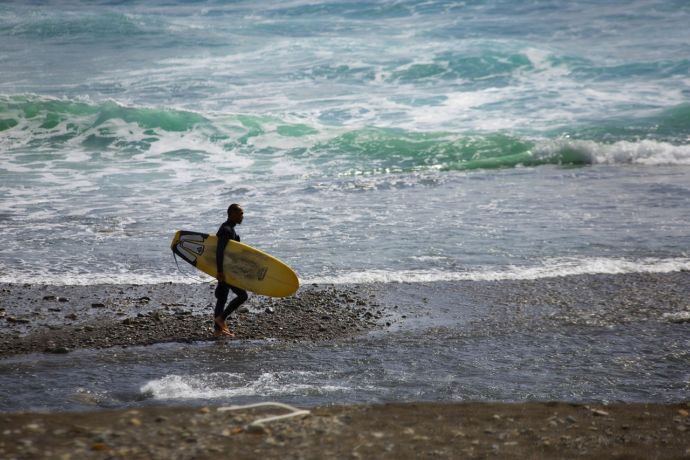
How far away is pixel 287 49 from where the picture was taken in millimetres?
34250

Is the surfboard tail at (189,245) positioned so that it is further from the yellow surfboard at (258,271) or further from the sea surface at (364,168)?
the sea surface at (364,168)

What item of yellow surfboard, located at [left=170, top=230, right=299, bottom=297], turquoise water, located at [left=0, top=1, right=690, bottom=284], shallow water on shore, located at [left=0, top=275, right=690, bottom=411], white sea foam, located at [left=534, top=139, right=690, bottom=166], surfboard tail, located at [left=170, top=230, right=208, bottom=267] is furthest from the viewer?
white sea foam, located at [left=534, top=139, right=690, bottom=166]

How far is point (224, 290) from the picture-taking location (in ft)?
30.0

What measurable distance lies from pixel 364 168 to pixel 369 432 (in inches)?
504

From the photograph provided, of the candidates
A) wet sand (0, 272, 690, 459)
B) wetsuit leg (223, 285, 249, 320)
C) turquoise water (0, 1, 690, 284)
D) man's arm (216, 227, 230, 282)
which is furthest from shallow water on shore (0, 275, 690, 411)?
turquoise water (0, 1, 690, 284)

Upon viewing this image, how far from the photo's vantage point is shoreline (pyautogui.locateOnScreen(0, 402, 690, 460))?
6148mm

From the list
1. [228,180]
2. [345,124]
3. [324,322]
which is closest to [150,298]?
[324,322]

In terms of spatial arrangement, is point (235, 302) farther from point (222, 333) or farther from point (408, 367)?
point (408, 367)

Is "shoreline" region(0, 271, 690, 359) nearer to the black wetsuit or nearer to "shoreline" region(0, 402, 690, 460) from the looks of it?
the black wetsuit

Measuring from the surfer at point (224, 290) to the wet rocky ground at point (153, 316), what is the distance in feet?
0.53

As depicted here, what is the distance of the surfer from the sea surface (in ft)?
1.37

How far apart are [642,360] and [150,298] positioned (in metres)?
5.54

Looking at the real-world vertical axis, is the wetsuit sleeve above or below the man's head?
below

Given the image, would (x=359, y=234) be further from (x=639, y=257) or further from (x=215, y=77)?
(x=215, y=77)
